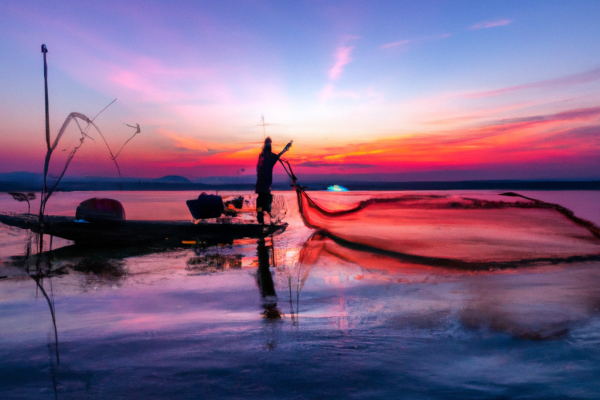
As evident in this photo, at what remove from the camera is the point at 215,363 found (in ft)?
11.9

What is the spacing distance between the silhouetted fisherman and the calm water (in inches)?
1.1

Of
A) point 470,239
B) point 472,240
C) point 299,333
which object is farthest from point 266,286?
point 470,239

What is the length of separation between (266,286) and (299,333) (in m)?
2.29

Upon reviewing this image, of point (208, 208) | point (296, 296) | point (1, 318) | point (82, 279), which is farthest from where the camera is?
point (208, 208)

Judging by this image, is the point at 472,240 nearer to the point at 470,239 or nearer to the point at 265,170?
the point at 470,239

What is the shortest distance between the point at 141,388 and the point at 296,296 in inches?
120

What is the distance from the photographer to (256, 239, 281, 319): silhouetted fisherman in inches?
204

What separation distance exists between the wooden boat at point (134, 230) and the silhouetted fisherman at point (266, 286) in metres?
1.25

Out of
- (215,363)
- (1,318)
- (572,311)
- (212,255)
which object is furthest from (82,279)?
(572,311)

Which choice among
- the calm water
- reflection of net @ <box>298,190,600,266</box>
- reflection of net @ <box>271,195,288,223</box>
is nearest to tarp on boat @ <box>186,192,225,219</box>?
reflection of net @ <box>271,195,288,223</box>

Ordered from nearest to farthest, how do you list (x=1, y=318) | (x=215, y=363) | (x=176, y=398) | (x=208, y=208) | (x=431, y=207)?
(x=176, y=398) → (x=215, y=363) → (x=1, y=318) → (x=208, y=208) → (x=431, y=207)

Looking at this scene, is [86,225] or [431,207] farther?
[431,207]

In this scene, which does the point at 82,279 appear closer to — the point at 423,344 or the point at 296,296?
the point at 296,296

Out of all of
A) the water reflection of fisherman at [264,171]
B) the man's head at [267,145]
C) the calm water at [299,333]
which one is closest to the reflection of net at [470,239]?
the water reflection of fisherman at [264,171]
